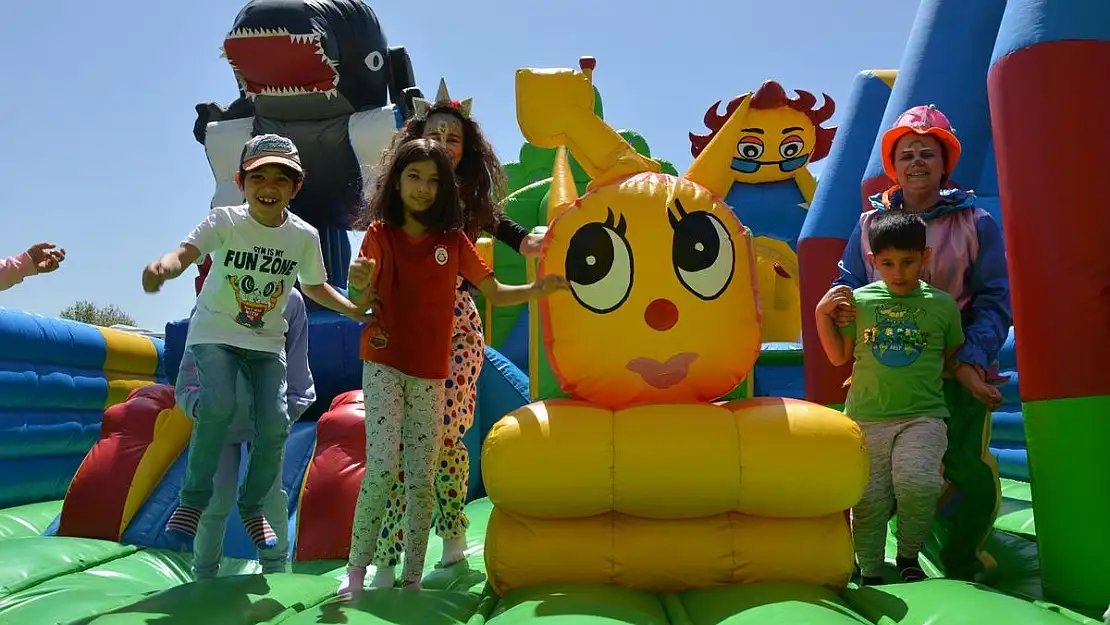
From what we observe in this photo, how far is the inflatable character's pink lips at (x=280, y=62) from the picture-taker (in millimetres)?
4645

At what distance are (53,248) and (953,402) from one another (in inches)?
96.0

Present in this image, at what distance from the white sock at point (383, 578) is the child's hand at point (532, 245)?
88 cm

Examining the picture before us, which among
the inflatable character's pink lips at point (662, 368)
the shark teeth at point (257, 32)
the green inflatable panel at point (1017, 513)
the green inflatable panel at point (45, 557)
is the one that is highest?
the shark teeth at point (257, 32)

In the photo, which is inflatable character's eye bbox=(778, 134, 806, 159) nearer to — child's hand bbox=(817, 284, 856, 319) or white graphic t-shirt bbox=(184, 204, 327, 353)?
child's hand bbox=(817, 284, 856, 319)

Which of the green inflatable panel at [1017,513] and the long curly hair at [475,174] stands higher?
the long curly hair at [475,174]

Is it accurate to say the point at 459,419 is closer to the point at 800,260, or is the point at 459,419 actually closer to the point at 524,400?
the point at 524,400

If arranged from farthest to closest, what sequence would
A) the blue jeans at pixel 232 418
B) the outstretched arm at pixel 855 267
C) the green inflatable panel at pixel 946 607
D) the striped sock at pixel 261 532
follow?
the outstretched arm at pixel 855 267, the striped sock at pixel 261 532, the blue jeans at pixel 232 418, the green inflatable panel at pixel 946 607

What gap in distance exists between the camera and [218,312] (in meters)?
2.09

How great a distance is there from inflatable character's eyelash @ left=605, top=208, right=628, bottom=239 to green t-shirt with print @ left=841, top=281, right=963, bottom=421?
682mm

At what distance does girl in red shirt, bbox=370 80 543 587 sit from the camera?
228 centimetres

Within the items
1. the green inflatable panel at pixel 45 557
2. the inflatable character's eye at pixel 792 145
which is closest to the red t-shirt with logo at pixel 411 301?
the green inflatable panel at pixel 45 557

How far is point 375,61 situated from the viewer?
504 cm

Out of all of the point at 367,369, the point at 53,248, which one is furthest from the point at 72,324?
the point at 367,369

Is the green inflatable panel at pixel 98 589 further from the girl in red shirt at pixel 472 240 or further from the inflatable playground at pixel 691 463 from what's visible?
the girl in red shirt at pixel 472 240
